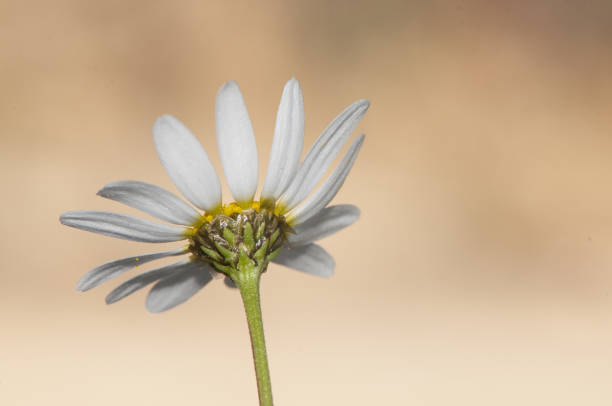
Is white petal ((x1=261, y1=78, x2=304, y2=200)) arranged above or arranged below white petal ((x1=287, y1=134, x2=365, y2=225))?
above

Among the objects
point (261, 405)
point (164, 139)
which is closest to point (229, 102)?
point (164, 139)

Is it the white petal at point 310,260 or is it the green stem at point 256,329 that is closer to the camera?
the green stem at point 256,329

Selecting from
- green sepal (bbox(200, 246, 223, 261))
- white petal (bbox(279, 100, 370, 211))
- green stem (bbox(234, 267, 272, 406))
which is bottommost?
green stem (bbox(234, 267, 272, 406))

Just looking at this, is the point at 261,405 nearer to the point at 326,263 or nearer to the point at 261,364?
the point at 261,364

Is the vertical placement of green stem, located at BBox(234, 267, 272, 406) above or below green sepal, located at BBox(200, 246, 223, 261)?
below

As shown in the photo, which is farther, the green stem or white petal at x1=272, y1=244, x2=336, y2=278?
white petal at x1=272, y1=244, x2=336, y2=278

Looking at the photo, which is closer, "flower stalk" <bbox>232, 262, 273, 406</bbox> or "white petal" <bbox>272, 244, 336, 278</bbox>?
"flower stalk" <bbox>232, 262, 273, 406</bbox>
